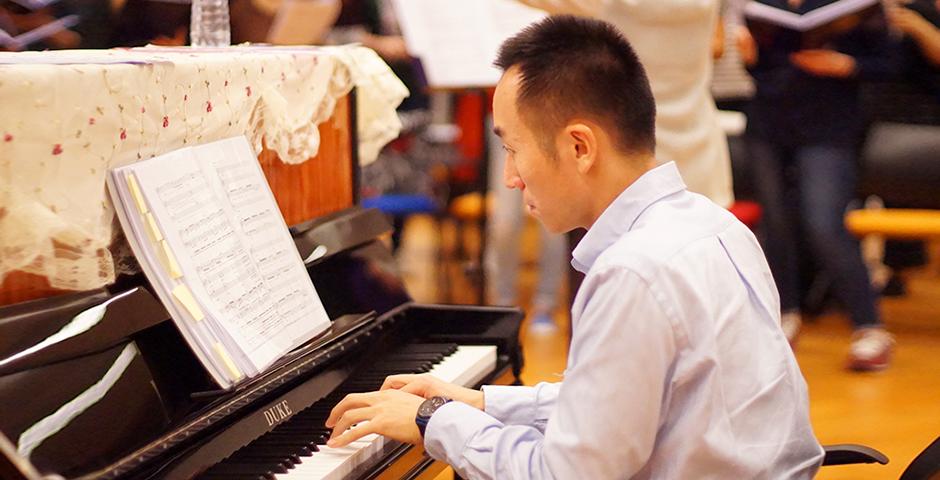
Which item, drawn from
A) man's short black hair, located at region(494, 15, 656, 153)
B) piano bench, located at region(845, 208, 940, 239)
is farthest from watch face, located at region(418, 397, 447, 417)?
piano bench, located at region(845, 208, 940, 239)

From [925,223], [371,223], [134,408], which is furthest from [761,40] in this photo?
[134,408]

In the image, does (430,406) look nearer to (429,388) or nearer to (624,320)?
(429,388)

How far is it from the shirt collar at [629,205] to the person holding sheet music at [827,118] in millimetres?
3008

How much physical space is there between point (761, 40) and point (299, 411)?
3.12 m

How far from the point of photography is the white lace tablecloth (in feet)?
4.92

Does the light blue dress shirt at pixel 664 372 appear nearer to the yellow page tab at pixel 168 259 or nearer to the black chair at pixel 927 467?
the black chair at pixel 927 467

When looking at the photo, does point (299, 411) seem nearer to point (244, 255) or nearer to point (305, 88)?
point (244, 255)

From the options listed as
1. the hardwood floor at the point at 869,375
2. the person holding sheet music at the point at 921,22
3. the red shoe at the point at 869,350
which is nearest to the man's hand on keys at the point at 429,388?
the hardwood floor at the point at 869,375

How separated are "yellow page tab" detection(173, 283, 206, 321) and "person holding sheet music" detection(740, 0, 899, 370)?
3.20 meters

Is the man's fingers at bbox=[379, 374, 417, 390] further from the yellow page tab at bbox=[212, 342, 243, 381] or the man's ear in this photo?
the man's ear

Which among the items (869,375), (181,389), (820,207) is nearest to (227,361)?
(181,389)

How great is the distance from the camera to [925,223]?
493 centimetres

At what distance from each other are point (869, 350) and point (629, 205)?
329 centimetres

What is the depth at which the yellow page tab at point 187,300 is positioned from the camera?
1.69 metres
